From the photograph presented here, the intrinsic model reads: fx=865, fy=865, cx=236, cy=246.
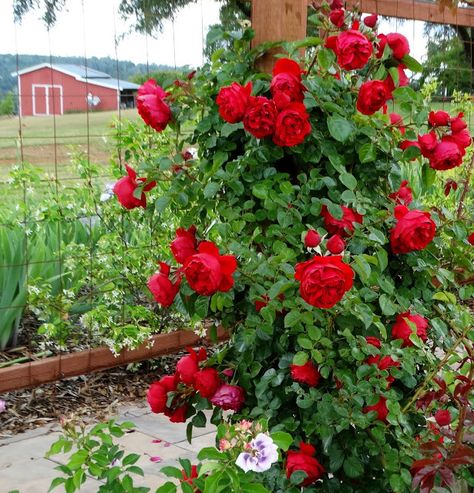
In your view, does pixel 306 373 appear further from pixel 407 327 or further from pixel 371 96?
pixel 371 96

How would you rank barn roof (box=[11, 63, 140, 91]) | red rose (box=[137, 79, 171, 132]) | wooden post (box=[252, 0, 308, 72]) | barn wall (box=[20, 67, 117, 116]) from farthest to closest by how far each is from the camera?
barn roof (box=[11, 63, 140, 91])
barn wall (box=[20, 67, 117, 116])
wooden post (box=[252, 0, 308, 72])
red rose (box=[137, 79, 171, 132])

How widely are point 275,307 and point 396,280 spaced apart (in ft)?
1.41

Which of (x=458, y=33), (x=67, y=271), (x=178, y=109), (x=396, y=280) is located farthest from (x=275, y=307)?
(x=458, y=33)

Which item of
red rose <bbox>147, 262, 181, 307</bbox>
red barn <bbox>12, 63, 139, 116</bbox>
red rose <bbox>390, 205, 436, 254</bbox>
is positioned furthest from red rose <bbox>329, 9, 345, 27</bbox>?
red barn <bbox>12, 63, 139, 116</bbox>

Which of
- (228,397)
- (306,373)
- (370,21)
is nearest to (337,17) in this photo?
(370,21)

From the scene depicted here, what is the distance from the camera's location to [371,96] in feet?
6.52

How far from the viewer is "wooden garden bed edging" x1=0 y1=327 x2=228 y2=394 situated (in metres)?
3.53

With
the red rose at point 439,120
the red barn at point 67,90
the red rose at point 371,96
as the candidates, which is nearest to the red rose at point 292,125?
the red rose at point 371,96

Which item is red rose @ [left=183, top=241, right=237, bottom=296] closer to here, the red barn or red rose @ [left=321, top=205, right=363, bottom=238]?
red rose @ [left=321, top=205, right=363, bottom=238]

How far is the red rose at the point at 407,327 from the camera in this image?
2.09m

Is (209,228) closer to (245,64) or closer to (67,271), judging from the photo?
(245,64)

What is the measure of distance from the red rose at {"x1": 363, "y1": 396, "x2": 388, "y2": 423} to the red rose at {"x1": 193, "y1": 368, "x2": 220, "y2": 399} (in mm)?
379

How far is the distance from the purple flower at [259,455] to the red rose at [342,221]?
0.64 metres

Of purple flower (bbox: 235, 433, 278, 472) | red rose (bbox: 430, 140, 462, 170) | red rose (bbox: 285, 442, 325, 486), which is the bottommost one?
red rose (bbox: 285, 442, 325, 486)
